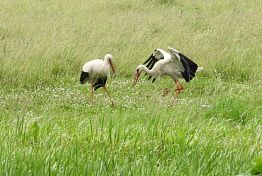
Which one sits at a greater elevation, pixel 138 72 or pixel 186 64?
pixel 186 64

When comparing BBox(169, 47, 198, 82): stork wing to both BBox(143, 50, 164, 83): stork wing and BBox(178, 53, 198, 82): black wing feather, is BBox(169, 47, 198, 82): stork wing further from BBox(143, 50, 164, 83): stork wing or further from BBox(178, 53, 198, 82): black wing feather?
BBox(143, 50, 164, 83): stork wing

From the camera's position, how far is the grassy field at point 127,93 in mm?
3807

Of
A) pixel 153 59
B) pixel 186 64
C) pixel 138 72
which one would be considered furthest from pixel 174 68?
pixel 153 59

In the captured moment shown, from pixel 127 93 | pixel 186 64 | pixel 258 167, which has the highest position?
pixel 258 167

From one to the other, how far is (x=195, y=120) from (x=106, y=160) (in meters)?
1.84

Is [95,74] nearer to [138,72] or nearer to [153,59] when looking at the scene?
[138,72]

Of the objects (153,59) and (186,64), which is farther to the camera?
(153,59)

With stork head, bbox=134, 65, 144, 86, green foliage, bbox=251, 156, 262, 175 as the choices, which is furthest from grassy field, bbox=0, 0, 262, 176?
green foliage, bbox=251, 156, 262, 175

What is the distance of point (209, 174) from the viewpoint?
361 centimetres

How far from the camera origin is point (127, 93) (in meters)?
8.09

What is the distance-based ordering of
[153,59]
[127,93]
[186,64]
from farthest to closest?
[153,59], [127,93], [186,64]

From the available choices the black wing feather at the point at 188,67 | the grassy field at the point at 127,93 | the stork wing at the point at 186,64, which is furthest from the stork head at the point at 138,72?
the black wing feather at the point at 188,67

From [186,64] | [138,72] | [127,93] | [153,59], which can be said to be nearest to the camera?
[186,64]

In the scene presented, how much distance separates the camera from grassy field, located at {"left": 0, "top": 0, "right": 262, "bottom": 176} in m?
3.81
